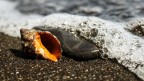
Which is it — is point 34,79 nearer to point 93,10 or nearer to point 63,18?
point 63,18

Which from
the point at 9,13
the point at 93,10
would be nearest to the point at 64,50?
the point at 93,10

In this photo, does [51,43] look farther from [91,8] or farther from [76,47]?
[91,8]

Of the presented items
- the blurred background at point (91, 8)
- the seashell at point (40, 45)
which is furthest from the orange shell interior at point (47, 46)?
the blurred background at point (91, 8)

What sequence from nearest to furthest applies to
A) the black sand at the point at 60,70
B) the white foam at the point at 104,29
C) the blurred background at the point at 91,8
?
the black sand at the point at 60,70 < the white foam at the point at 104,29 < the blurred background at the point at 91,8

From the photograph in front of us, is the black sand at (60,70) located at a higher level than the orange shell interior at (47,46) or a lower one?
lower

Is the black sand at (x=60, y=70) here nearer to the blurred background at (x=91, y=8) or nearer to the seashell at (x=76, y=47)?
the seashell at (x=76, y=47)

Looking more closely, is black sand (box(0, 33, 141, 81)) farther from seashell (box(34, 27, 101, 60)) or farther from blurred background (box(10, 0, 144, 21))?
blurred background (box(10, 0, 144, 21))

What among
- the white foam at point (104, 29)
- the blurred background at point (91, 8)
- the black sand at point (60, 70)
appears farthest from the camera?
the blurred background at point (91, 8)
